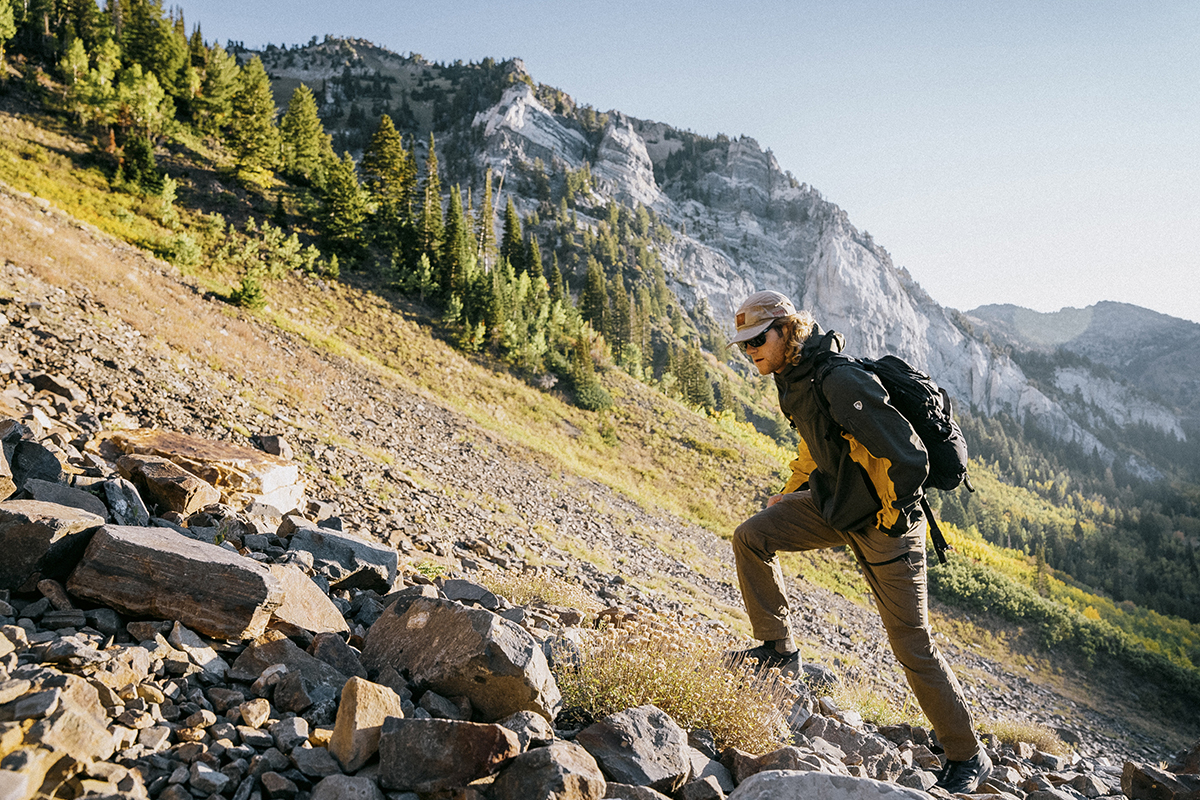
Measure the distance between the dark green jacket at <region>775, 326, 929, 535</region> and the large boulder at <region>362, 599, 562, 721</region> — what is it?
7.32 ft

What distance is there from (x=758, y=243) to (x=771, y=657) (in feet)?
568

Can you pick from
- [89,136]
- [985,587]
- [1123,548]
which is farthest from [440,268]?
[1123,548]

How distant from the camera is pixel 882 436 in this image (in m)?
3.42

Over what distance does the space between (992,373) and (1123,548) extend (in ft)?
317

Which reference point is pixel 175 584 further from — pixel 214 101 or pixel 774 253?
pixel 774 253

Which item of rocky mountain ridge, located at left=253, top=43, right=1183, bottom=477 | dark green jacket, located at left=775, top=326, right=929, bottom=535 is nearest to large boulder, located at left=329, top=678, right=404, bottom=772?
dark green jacket, located at left=775, top=326, right=929, bottom=535

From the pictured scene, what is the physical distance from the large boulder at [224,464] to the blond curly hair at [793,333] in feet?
18.3

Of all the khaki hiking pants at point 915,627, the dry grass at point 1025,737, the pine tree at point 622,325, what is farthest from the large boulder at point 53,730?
the pine tree at point 622,325

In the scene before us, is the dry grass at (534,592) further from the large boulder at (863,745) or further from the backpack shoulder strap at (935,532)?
the backpack shoulder strap at (935,532)

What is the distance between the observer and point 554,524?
1422 cm

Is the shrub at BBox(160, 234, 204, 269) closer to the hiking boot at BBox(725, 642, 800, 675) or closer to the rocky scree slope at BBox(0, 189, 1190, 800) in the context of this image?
the rocky scree slope at BBox(0, 189, 1190, 800)

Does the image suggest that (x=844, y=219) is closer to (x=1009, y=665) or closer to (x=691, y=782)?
(x=1009, y=665)

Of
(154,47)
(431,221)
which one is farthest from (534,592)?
(154,47)

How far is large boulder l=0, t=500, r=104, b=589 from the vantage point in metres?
3.11
